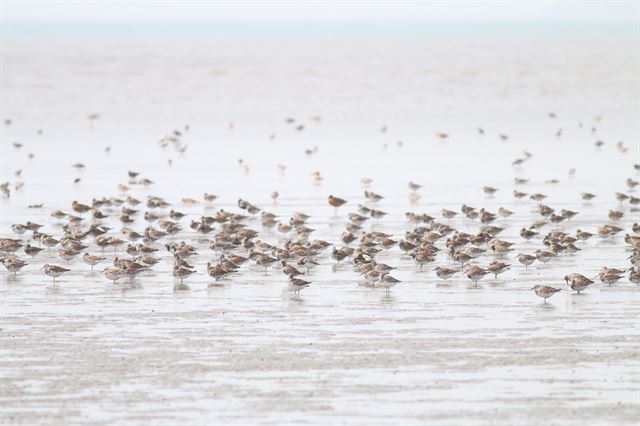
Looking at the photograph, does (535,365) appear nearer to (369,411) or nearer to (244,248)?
(369,411)

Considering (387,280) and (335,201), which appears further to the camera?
(335,201)

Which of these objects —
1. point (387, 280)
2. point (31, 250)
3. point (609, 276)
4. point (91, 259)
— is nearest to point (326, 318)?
point (387, 280)

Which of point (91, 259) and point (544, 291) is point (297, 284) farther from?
point (91, 259)

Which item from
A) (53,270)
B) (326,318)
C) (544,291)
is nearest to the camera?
(326,318)

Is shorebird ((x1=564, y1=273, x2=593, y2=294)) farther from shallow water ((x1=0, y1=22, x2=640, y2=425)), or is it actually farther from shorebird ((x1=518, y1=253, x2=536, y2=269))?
shorebird ((x1=518, y1=253, x2=536, y2=269))

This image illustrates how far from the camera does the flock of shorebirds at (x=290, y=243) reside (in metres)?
20.4

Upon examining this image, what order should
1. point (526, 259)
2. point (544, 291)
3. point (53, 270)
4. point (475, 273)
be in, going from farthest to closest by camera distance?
point (526, 259), point (53, 270), point (475, 273), point (544, 291)

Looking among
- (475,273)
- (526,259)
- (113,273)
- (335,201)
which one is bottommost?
(335,201)

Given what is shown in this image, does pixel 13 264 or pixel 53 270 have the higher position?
pixel 53 270

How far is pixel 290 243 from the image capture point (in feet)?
73.6

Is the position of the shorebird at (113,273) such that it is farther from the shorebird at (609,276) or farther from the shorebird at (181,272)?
the shorebird at (609,276)

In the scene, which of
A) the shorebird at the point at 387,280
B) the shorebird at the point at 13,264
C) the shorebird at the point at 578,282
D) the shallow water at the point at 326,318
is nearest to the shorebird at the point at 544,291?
the shallow water at the point at 326,318

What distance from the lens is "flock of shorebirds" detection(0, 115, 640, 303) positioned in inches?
802

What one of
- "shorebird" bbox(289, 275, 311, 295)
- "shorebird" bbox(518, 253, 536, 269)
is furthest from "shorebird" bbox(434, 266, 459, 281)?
"shorebird" bbox(289, 275, 311, 295)
